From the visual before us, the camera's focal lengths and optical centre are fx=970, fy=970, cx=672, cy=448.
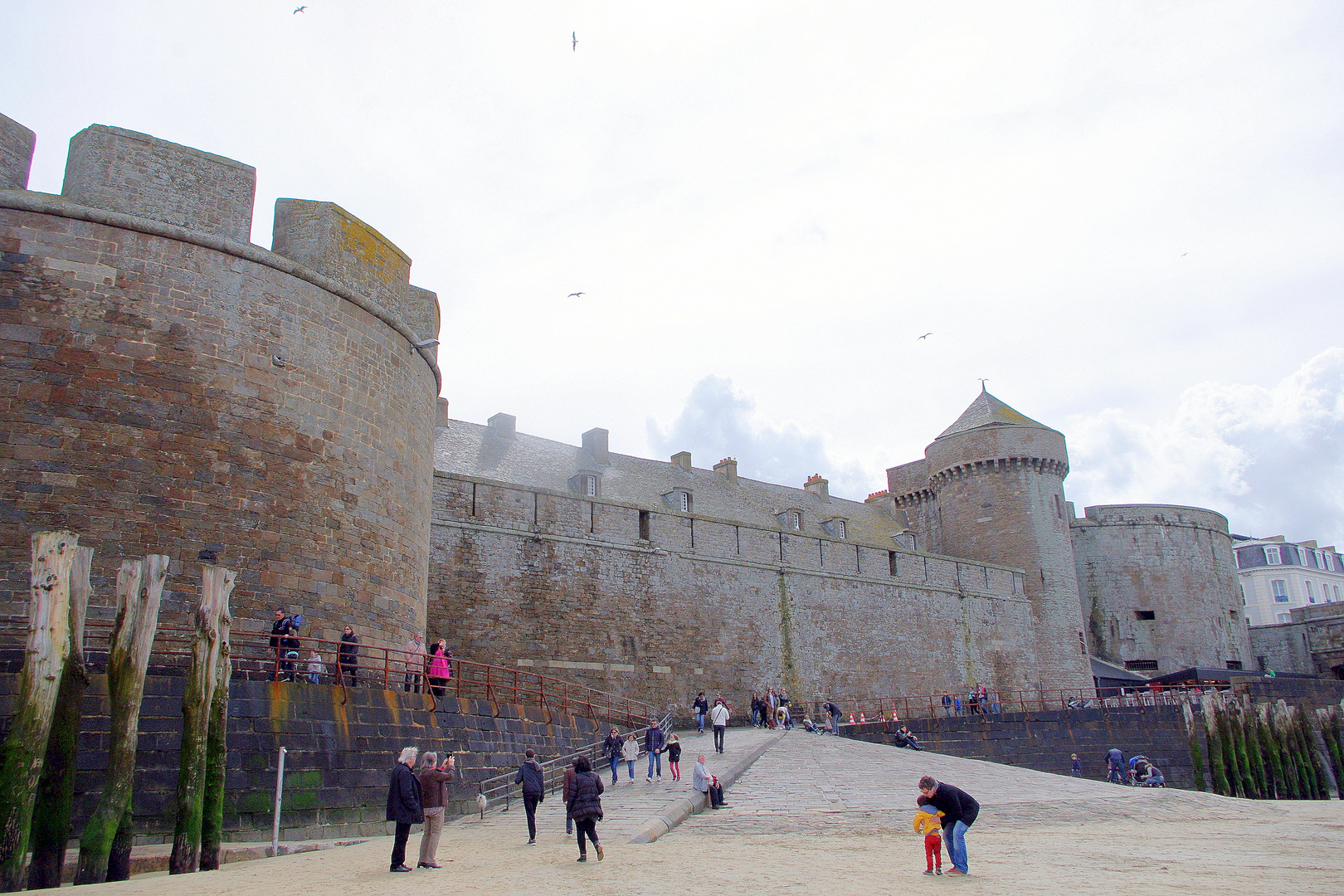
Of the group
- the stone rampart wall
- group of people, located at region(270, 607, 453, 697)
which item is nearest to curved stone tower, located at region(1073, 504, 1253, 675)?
the stone rampart wall

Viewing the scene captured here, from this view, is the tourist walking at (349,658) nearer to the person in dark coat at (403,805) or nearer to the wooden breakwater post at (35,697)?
the wooden breakwater post at (35,697)

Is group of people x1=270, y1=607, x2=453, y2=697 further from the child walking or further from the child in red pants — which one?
the child in red pants

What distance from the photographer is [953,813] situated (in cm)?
735

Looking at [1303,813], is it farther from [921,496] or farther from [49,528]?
[921,496]

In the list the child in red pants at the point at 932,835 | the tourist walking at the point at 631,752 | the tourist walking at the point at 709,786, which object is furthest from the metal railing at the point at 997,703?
the child in red pants at the point at 932,835

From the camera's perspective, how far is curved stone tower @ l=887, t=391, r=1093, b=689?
33.1 metres

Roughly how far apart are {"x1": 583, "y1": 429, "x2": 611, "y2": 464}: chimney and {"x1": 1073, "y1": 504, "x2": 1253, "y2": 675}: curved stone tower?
2039cm

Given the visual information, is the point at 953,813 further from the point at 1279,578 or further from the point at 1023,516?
the point at 1279,578

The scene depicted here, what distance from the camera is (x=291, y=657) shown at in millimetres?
10984

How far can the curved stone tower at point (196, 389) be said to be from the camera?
10.8 metres

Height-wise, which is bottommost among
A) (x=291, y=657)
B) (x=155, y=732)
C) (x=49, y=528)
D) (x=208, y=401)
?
(x=155, y=732)

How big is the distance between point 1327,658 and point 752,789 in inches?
1427

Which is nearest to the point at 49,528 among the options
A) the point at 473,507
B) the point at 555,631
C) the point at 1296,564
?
the point at 473,507

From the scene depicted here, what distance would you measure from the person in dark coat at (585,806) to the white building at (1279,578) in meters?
57.5
